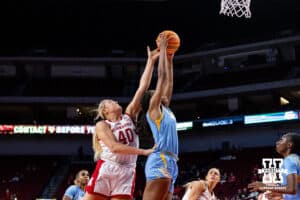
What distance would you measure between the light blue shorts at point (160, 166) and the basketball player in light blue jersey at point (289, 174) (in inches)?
34.6

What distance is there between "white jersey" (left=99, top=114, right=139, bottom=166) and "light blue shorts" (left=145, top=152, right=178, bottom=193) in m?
0.30

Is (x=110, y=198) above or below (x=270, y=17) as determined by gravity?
below

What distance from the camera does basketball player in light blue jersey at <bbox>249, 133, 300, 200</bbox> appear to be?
5168 mm

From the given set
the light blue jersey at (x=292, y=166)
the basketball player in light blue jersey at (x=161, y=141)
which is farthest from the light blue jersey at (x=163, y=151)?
the light blue jersey at (x=292, y=166)

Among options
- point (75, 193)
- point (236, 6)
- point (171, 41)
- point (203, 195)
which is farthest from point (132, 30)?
point (171, 41)

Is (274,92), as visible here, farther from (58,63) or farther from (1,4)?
(1,4)

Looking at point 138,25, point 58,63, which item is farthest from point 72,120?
point 138,25

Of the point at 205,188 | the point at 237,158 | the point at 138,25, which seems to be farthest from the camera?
the point at 138,25

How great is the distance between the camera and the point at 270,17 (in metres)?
30.8

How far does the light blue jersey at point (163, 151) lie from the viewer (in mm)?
5066

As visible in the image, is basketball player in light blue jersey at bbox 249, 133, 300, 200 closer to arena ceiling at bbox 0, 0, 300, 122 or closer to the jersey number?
the jersey number

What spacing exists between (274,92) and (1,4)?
17.0 meters

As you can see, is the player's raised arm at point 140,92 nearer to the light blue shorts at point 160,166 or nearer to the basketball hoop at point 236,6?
the light blue shorts at point 160,166

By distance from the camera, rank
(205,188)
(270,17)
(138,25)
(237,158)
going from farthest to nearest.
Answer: (138,25) → (270,17) → (237,158) → (205,188)
